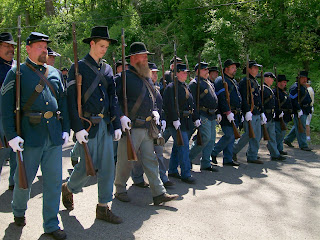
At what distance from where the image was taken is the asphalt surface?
3.85 meters

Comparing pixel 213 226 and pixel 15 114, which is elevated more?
pixel 15 114

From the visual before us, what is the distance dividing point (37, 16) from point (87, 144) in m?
31.5

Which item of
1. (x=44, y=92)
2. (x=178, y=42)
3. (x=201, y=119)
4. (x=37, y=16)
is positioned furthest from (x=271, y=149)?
(x=37, y=16)

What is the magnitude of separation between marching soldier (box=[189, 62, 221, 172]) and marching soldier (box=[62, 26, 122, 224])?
8.71 ft

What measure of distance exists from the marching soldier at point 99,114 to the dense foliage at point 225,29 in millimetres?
8793

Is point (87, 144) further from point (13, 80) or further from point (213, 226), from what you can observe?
point (213, 226)

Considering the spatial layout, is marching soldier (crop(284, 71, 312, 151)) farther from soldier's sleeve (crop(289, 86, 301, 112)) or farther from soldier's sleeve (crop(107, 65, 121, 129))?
soldier's sleeve (crop(107, 65, 121, 129))

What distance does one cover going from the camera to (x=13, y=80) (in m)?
3.46

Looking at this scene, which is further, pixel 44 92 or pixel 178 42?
pixel 178 42

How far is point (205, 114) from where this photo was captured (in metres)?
6.57

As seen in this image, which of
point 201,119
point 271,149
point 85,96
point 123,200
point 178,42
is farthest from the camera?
point 178,42

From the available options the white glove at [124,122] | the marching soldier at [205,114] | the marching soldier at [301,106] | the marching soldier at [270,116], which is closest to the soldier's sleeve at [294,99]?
the marching soldier at [301,106]

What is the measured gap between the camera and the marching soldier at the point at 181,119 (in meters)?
5.71

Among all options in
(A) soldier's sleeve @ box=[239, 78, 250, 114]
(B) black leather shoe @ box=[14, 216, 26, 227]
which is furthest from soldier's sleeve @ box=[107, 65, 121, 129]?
(A) soldier's sleeve @ box=[239, 78, 250, 114]
